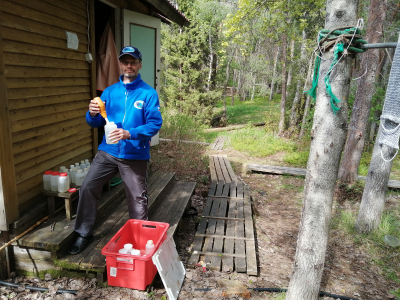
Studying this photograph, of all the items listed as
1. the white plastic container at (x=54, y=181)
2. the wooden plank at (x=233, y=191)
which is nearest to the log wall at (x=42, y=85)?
the white plastic container at (x=54, y=181)

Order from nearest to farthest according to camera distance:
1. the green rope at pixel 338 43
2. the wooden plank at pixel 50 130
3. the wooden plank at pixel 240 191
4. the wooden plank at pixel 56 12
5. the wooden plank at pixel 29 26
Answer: the green rope at pixel 338 43 → the wooden plank at pixel 29 26 → the wooden plank at pixel 50 130 → the wooden plank at pixel 56 12 → the wooden plank at pixel 240 191

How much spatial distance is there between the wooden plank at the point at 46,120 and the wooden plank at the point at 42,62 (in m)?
0.57

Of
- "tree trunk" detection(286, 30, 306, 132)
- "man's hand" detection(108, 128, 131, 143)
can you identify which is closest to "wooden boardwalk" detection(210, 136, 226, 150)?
"tree trunk" detection(286, 30, 306, 132)

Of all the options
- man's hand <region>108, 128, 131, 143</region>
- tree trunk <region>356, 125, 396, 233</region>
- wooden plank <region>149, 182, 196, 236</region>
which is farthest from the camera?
tree trunk <region>356, 125, 396, 233</region>

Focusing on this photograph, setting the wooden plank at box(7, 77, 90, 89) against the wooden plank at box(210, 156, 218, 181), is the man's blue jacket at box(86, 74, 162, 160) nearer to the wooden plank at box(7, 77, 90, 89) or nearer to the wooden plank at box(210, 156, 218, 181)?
the wooden plank at box(7, 77, 90, 89)

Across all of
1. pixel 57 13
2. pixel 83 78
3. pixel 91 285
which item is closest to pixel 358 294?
pixel 91 285

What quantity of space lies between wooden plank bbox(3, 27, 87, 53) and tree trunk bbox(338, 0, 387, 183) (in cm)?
501

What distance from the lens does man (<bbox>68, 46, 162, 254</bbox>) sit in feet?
9.67

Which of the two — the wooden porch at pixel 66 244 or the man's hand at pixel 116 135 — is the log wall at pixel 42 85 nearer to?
the wooden porch at pixel 66 244

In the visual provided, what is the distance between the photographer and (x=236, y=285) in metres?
3.01

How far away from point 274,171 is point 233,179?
151cm

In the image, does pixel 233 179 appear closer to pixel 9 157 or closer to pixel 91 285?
pixel 91 285

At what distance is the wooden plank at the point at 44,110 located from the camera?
118 inches

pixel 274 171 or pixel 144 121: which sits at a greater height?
pixel 144 121
